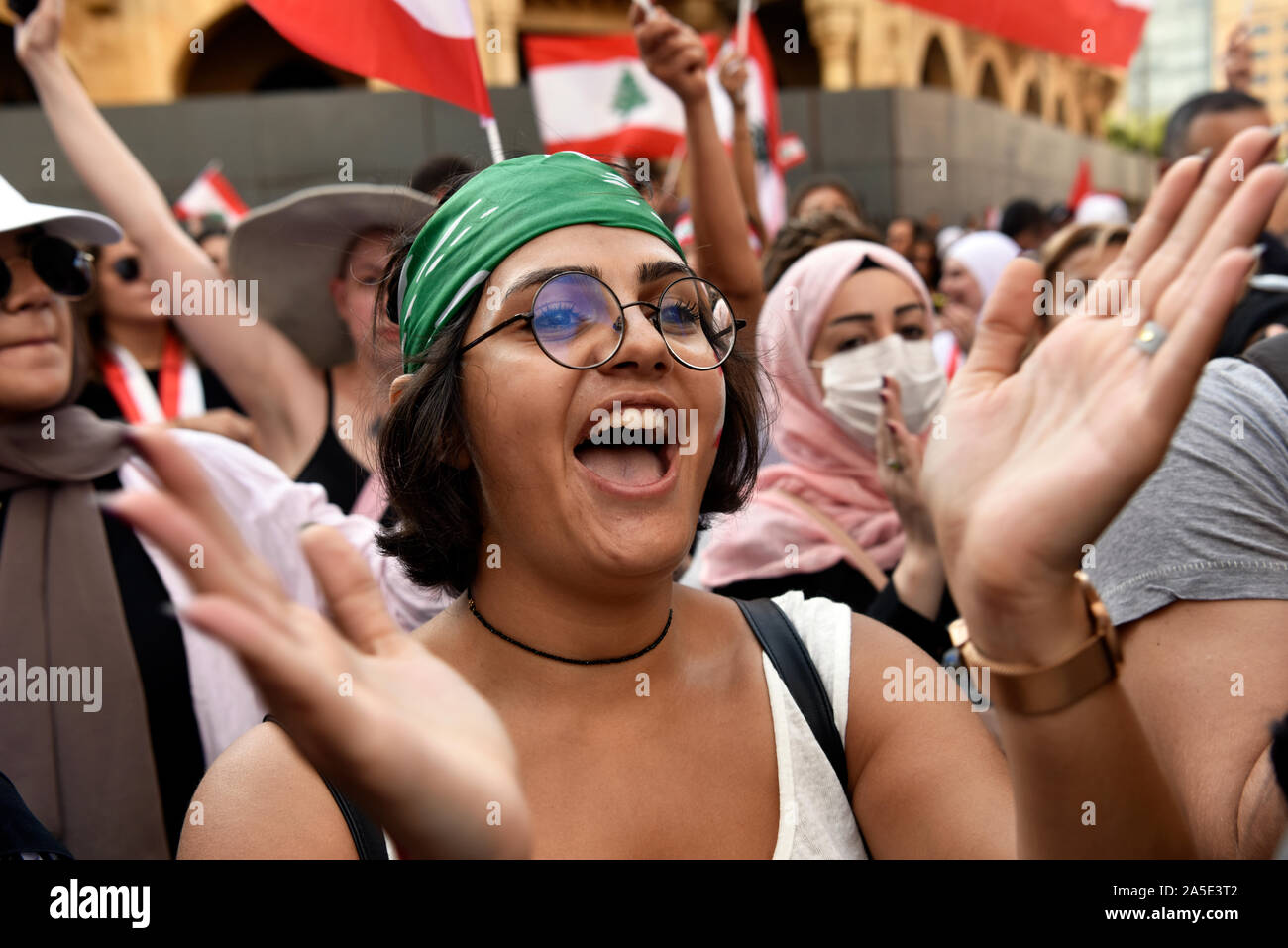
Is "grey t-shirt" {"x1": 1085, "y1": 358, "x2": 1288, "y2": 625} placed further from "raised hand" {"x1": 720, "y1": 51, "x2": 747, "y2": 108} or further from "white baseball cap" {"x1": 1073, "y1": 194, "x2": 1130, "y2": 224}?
"white baseball cap" {"x1": 1073, "y1": 194, "x2": 1130, "y2": 224}

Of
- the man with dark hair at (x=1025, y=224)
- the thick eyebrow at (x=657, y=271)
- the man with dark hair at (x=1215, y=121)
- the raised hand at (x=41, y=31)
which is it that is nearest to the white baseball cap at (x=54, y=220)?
the raised hand at (x=41, y=31)

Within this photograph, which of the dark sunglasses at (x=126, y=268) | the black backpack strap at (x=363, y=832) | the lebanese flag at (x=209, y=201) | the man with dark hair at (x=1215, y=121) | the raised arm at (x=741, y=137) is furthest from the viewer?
the lebanese flag at (x=209, y=201)

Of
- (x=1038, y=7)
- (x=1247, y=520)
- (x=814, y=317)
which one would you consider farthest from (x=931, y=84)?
(x=1247, y=520)

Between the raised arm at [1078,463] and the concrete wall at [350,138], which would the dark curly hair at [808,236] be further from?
the concrete wall at [350,138]

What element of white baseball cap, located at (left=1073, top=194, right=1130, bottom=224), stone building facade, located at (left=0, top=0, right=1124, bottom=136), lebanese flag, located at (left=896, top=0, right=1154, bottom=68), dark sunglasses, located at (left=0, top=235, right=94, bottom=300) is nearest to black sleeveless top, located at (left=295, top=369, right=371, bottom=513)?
dark sunglasses, located at (left=0, top=235, right=94, bottom=300)

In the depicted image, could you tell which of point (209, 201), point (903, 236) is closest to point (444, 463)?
point (209, 201)

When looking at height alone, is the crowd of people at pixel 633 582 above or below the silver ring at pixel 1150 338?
below

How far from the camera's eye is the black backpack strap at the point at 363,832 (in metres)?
1.54

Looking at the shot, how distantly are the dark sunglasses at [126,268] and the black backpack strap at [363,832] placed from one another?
10.8ft

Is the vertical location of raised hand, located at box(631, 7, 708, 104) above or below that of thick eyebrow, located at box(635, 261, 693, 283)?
above

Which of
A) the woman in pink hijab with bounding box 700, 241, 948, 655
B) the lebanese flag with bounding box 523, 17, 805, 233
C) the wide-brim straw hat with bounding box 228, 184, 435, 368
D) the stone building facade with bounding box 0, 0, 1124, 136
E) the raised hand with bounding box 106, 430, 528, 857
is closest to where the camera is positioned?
the raised hand with bounding box 106, 430, 528, 857

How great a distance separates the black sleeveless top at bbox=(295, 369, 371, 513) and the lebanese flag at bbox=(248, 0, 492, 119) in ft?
3.36

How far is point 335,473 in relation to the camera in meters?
Answer: 3.50

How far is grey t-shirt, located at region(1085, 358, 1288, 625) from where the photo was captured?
173 cm
